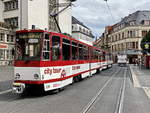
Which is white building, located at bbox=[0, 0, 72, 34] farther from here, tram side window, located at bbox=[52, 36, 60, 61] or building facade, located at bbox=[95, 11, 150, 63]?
building facade, located at bbox=[95, 11, 150, 63]

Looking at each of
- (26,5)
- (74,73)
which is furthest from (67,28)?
(74,73)

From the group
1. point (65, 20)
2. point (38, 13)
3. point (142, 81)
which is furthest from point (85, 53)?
point (65, 20)

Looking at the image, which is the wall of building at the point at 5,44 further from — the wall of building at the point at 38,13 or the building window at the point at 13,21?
the wall of building at the point at 38,13

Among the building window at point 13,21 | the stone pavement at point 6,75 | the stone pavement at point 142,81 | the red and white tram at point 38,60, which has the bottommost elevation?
the stone pavement at point 142,81

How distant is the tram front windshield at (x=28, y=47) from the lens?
9.02 meters

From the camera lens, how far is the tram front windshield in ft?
29.6

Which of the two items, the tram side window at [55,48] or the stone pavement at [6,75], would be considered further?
the stone pavement at [6,75]

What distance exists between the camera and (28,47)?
9156mm

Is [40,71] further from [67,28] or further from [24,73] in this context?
[67,28]

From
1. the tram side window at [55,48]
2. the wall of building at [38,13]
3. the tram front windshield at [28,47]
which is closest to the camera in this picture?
the tram front windshield at [28,47]

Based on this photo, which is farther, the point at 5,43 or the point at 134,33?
the point at 134,33

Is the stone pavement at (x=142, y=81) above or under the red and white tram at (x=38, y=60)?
under

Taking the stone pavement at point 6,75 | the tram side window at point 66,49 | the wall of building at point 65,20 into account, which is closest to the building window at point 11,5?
the wall of building at point 65,20

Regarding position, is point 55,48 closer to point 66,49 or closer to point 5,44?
point 66,49
